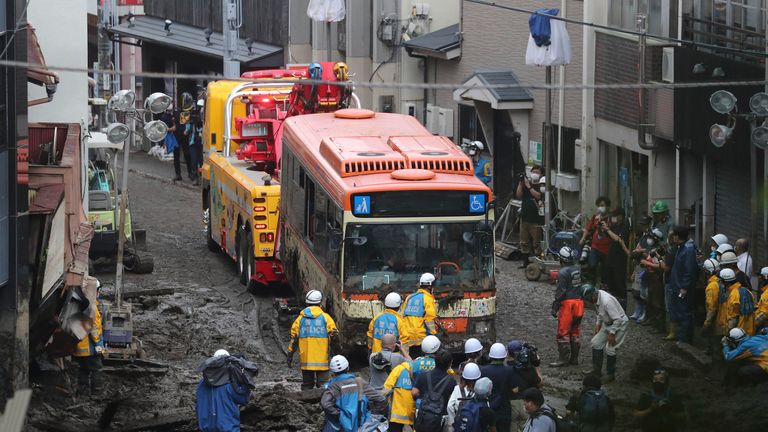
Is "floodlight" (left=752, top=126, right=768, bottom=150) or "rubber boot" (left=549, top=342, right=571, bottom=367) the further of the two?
"rubber boot" (left=549, top=342, right=571, bottom=367)

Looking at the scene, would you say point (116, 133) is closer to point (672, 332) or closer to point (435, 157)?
point (435, 157)

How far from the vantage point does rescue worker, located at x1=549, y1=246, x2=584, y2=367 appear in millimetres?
18609

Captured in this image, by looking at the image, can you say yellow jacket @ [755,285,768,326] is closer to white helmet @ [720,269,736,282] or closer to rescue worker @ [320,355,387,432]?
white helmet @ [720,269,736,282]

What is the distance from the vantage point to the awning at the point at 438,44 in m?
35.1

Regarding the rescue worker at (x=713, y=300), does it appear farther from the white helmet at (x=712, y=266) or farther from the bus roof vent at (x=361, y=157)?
the bus roof vent at (x=361, y=157)

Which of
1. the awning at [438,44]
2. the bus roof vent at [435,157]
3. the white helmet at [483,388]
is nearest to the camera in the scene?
the white helmet at [483,388]

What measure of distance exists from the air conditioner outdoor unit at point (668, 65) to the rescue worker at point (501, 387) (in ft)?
34.0

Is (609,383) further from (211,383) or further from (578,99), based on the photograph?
(578,99)

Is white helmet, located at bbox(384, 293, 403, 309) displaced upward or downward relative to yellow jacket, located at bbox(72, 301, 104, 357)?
upward

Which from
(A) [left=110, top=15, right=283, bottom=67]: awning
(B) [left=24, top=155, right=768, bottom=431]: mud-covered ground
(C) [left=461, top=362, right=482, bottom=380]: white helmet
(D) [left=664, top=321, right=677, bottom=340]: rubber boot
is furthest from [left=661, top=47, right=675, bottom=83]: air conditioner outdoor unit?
(A) [left=110, top=15, right=283, bottom=67]: awning

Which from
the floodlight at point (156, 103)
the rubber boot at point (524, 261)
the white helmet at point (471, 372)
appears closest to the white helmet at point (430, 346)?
the white helmet at point (471, 372)

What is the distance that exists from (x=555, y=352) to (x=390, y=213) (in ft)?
10.4

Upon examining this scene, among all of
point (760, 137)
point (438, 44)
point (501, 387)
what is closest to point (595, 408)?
point (501, 387)

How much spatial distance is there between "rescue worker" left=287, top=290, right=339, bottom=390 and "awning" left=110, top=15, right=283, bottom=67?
91.1ft
